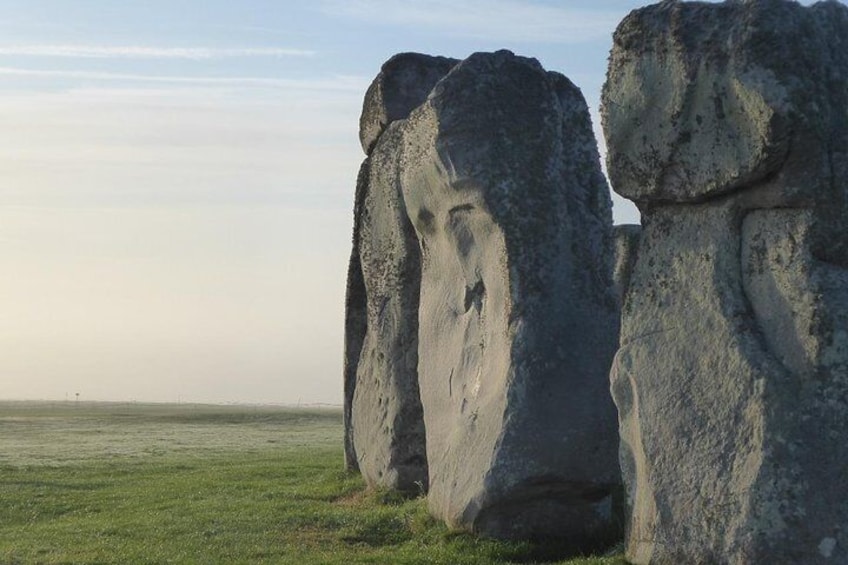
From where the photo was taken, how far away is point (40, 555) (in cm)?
1612

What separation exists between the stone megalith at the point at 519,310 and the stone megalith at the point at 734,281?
9.54 ft

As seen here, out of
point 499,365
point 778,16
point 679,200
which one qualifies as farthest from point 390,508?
Answer: point 778,16

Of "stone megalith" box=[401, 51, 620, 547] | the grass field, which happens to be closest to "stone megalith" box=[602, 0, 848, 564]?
the grass field

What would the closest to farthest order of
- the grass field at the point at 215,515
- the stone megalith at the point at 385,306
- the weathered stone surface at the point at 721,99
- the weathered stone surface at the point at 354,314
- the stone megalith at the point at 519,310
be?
1. the weathered stone surface at the point at 721,99
2. the stone megalith at the point at 519,310
3. the grass field at the point at 215,515
4. the stone megalith at the point at 385,306
5. the weathered stone surface at the point at 354,314

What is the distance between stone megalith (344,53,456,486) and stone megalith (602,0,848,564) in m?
8.43

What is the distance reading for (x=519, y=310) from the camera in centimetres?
1534

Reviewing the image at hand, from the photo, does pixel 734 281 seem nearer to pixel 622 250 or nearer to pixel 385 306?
pixel 622 250

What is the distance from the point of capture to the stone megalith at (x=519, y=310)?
586 inches

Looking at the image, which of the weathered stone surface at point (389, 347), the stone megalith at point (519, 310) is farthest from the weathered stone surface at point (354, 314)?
the stone megalith at point (519, 310)

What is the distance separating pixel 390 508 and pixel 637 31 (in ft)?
29.6

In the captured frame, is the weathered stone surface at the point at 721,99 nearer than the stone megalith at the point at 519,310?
Yes

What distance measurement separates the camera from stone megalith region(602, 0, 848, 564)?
10.2 metres

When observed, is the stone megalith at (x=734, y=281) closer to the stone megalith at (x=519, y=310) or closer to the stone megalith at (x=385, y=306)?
the stone megalith at (x=519, y=310)

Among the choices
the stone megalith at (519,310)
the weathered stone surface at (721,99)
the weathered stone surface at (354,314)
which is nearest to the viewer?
the weathered stone surface at (721,99)
